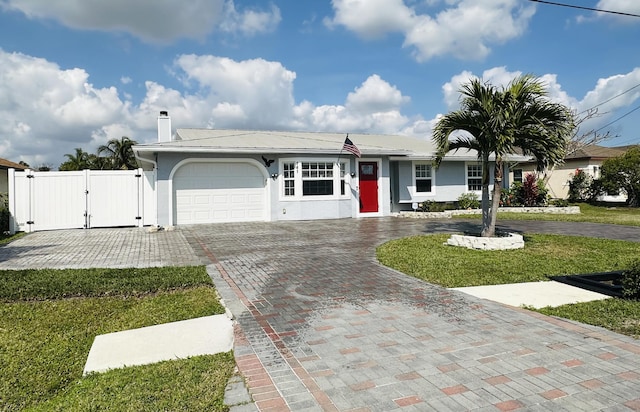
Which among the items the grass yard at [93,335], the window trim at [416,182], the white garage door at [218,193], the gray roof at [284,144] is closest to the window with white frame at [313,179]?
the gray roof at [284,144]

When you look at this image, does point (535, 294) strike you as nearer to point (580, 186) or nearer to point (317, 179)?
point (317, 179)

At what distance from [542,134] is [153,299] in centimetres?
883

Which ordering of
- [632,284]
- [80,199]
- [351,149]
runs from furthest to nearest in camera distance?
[351,149], [80,199], [632,284]

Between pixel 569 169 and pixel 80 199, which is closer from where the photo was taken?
pixel 80 199

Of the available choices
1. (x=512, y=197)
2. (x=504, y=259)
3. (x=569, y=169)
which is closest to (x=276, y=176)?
(x=504, y=259)

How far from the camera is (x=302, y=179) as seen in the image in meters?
16.8

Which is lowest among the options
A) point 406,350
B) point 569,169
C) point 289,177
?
point 406,350

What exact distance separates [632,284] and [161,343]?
6034 mm

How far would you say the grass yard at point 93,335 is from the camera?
3.21 metres

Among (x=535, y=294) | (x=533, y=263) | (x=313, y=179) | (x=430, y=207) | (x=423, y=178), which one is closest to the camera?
(x=535, y=294)

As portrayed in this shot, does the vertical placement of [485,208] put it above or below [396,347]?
above

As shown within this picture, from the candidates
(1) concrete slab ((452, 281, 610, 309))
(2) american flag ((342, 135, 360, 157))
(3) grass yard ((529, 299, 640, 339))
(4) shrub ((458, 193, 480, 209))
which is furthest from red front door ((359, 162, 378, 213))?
(3) grass yard ((529, 299, 640, 339))

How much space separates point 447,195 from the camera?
2028cm

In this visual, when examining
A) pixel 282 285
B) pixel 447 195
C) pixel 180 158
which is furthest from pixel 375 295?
pixel 447 195
